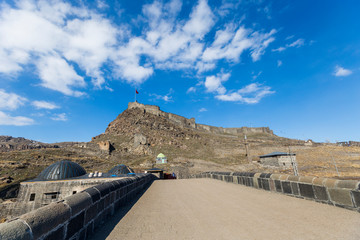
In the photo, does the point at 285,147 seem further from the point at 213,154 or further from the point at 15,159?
the point at 15,159

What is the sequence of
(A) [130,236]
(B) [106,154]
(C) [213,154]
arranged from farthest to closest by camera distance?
(C) [213,154] → (B) [106,154] → (A) [130,236]

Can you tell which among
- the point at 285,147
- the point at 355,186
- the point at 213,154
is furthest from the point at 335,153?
the point at 355,186

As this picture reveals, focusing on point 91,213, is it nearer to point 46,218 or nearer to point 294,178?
point 46,218

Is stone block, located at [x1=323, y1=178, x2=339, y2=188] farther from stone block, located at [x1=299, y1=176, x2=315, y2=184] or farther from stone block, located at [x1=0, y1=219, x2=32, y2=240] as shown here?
stone block, located at [x1=0, y1=219, x2=32, y2=240]

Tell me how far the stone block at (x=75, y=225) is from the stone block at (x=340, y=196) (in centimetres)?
576

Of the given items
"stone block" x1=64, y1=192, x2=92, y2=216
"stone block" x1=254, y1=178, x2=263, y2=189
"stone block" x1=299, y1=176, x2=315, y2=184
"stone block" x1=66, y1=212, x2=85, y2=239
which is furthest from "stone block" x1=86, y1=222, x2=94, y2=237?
"stone block" x1=254, y1=178, x2=263, y2=189

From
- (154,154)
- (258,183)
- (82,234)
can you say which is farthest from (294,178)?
(154,154)

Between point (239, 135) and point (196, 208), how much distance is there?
101 metres

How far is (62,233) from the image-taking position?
2.37 metres

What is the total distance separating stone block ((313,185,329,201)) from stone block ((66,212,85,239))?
5.84 metres

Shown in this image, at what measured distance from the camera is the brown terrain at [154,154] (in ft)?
108

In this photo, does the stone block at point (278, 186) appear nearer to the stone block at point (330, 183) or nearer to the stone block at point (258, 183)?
the stone block at point (258, 183)

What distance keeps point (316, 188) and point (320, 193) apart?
0.15m

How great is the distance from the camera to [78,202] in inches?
115
